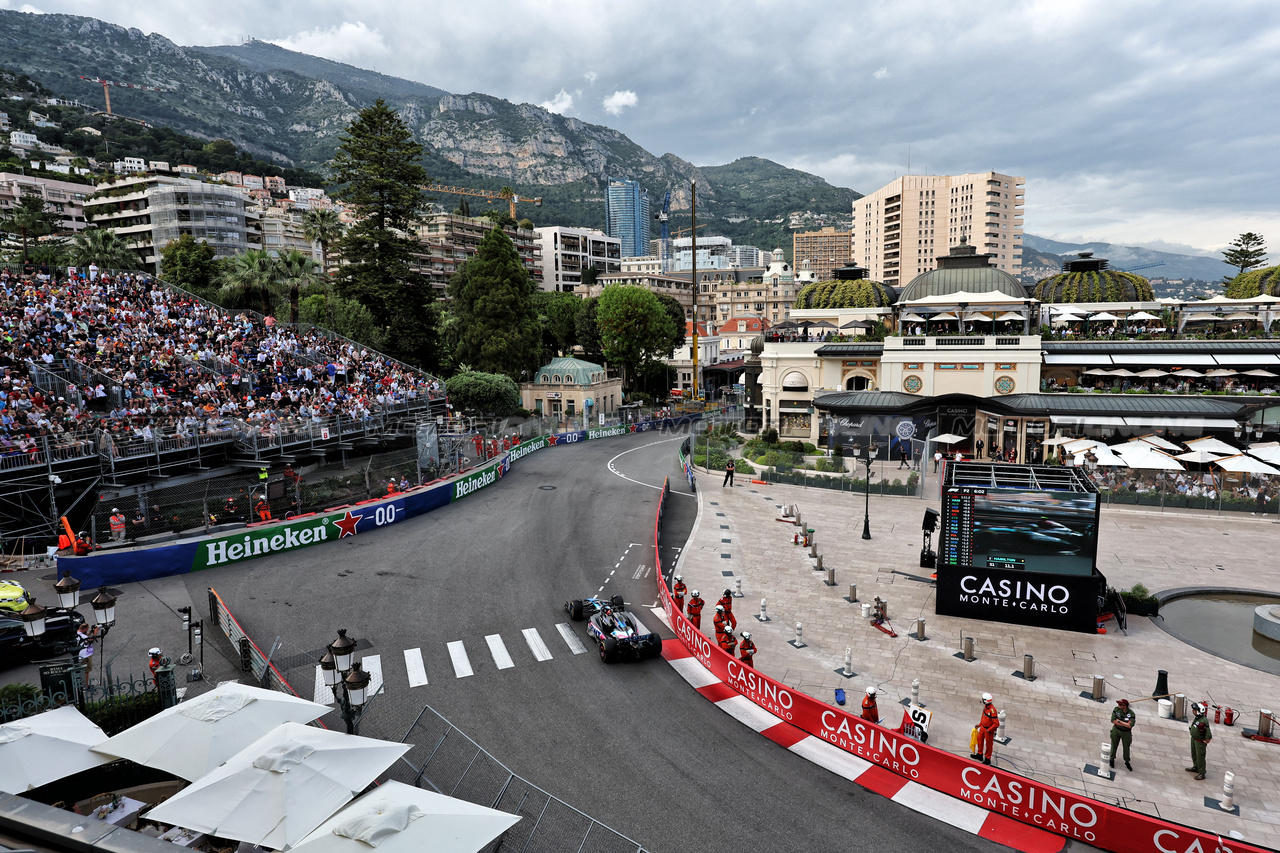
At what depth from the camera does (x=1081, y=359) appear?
1678 inches

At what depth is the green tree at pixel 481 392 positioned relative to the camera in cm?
5456

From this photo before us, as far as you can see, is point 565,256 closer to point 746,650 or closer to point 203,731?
point 746,650

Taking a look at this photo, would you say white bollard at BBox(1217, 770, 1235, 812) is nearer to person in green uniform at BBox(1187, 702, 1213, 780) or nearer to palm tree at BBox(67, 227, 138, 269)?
person in green uniform at BBox(1187, 702, 1213, 780)

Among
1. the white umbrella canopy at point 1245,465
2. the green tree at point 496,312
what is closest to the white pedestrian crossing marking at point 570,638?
the white umbrella canopy at point 1245,465

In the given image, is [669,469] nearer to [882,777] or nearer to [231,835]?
[882,777]

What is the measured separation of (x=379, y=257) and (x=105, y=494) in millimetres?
34404

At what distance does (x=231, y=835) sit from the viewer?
9.08 meters

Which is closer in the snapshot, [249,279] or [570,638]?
[570,638]

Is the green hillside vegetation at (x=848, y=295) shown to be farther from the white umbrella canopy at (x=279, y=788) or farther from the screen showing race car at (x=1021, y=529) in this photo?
the white umbrella canopy at (x=279, y=788)

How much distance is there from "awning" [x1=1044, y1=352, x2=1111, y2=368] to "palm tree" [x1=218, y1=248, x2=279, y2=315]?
5317 centimetres

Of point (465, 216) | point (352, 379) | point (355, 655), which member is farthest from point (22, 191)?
point (355, 655)

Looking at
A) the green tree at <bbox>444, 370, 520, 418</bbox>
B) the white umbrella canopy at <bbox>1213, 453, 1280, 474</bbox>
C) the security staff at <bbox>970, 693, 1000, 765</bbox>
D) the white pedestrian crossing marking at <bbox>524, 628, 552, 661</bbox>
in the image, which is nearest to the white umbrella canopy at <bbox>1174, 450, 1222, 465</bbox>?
the white umbrella canopy at <bbox>1213, 453, 1280, 474</bbox>

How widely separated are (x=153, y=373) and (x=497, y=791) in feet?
103

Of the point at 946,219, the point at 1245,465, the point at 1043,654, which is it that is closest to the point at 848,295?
the point at 1245,465
